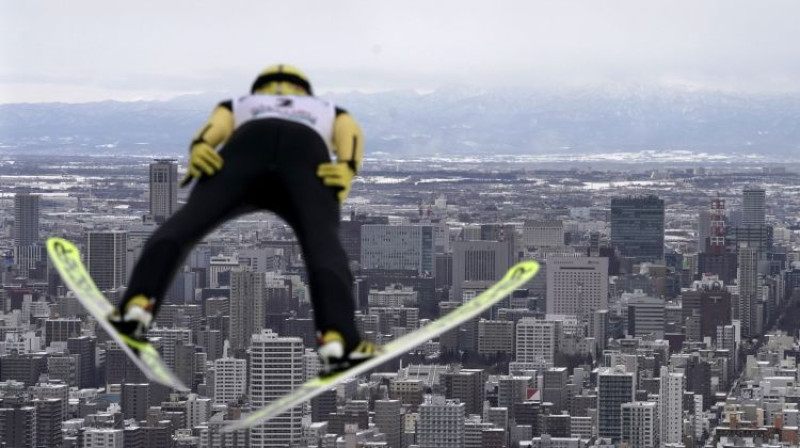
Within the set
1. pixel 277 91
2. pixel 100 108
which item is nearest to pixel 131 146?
pixel 100 108

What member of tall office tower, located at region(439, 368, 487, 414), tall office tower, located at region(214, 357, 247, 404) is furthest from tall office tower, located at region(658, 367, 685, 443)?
tall office tower, located at region(214, 357, 247, 404)

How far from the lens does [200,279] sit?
259 feet

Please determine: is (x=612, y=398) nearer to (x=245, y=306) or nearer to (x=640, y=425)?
(x=640, y=425)

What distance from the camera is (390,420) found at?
195 feet

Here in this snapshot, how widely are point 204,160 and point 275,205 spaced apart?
6.0 inches

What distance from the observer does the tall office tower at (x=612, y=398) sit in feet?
201

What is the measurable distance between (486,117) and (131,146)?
42317 millimetres

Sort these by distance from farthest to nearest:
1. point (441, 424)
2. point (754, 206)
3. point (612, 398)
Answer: point (754, 206)
point (612, 398)
point (441, 424)

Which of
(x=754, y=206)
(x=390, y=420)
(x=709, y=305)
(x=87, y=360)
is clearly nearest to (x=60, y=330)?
(x=87, y=360)

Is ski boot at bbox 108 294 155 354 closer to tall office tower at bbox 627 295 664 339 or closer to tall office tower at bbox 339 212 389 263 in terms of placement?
tall office tower at bbox 339 212 389 263

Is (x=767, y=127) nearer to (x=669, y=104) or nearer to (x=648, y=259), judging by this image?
(x=669, y=104)

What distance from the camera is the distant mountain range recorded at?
88.4 metres

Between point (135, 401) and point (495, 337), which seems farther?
point (495, 337)

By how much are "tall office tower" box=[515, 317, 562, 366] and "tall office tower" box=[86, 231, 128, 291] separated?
476 inches
